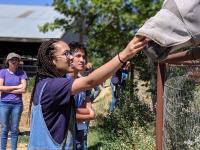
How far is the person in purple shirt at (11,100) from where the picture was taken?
8.69 meters

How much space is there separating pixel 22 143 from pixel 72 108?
22.2ft

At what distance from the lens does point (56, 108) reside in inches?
134

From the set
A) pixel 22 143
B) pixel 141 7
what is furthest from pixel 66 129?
pixel 141 7

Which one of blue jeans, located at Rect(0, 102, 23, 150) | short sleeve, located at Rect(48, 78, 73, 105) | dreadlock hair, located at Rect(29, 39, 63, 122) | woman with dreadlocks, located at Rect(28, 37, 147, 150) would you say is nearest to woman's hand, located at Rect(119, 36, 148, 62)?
woman with dreadlocks, located at Rect(28, 37, 147, 150)

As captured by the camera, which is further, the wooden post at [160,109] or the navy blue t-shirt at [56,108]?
the wooden post at [160,109]

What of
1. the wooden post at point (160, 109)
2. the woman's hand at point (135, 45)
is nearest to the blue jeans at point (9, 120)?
the wooden post at point (160, 109)

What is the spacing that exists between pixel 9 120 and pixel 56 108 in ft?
18.1

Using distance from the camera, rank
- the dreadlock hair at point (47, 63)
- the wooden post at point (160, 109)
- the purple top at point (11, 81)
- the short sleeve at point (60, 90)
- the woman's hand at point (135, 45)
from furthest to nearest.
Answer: the purple top at point (11, 81), the wooden post at point (160, 109), the dreadlock hair at point (47, 63), the short sleeve at point (60, 90), the woman's hand at point (135, 45)

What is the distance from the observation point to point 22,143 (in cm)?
1004

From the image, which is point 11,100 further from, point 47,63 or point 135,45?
point 135,45

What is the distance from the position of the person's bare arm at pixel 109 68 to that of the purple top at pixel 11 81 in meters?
5.63

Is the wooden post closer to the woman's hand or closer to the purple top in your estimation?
the woman's hand

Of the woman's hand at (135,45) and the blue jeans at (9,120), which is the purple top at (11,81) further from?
the woman's hand at (135,45)

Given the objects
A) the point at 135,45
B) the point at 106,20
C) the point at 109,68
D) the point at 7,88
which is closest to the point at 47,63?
the point at 109,68
